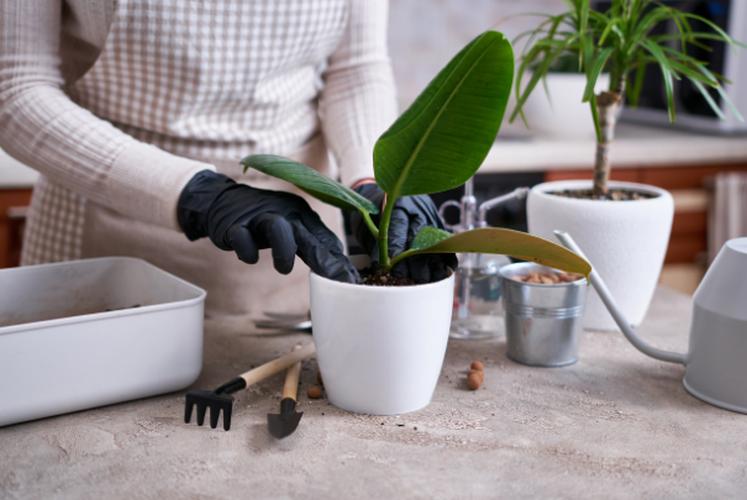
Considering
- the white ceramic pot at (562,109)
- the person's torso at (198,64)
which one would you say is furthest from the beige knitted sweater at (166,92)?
the white ceramic pot at (562,109)

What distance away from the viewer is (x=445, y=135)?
792 millimetres

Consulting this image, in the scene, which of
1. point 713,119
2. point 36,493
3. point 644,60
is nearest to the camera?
point 36,493

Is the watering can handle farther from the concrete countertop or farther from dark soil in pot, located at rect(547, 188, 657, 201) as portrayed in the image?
dark soil in pot, located at rect(547, 188, 657, 201)

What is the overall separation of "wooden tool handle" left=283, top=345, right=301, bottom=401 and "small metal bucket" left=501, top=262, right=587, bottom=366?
10.5 inches

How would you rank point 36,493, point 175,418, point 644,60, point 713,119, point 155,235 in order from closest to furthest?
point 36,493 → point 175,418 → point 644,60 → point 155,235 → point 713,119

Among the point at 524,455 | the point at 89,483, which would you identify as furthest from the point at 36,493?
the point at 524,455

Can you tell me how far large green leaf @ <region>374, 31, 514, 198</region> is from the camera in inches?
30.3

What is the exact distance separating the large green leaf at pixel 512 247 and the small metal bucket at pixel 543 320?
0.49ft

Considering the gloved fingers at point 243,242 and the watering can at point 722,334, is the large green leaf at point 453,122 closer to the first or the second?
the gloved fingers at point 243,242

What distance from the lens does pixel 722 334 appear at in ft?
2.82

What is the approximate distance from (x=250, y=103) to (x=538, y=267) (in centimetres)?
51

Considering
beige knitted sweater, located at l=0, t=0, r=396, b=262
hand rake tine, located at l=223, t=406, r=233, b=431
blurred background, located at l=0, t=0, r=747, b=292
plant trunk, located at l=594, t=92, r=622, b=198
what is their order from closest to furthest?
hand rake tine, located at l=223, t=406, r=233, b=431, beige knitted sweater, located at l=0, t=0, r=396, b=262, plant trunk, located at l=594, t=92, r=622, b=198, blurred background, located at l=0, t=0, r=747, b=292

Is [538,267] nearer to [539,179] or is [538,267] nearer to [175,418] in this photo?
[175,418]

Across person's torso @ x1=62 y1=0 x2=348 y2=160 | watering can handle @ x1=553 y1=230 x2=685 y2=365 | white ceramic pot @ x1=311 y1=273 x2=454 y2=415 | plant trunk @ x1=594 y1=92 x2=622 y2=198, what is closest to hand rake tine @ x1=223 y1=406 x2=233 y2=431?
white ceramic pot @ x1=311 y1=273 x2=454 y2=415
